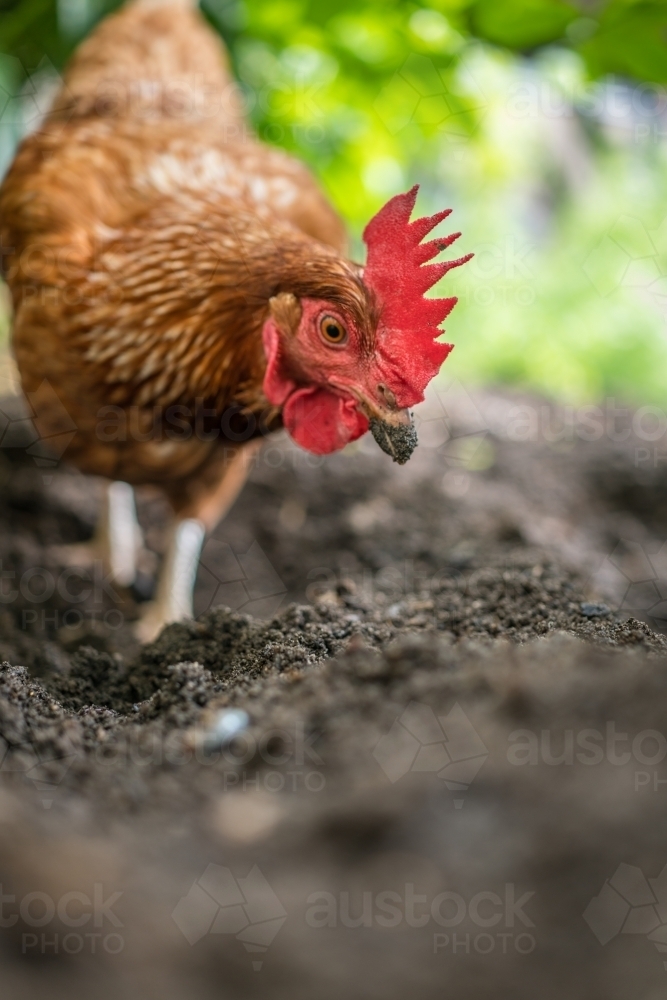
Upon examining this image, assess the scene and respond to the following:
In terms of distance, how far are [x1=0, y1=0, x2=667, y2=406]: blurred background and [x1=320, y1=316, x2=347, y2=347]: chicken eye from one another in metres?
2.19

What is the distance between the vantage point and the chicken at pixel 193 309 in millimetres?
2096

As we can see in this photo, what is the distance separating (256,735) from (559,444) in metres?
3.35

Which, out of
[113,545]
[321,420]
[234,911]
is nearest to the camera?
[234,911]

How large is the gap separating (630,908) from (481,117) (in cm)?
435

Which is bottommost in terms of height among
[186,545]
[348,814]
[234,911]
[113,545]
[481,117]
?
[113,545]

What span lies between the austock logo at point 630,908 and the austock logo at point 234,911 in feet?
1.27

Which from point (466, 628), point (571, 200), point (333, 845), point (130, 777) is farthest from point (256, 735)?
point (571, 200)

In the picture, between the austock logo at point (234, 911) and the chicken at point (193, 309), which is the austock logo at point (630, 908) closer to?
the austock logo at point (234, 911)

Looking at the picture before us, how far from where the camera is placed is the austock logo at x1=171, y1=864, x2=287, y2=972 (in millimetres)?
1004

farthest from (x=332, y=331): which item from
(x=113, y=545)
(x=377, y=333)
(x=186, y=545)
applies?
(x=113, y=545)

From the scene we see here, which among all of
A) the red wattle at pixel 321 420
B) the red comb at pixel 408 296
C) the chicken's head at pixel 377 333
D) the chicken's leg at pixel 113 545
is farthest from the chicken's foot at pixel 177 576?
the red comb at pixel 408 296

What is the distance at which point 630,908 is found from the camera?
41.2 inches

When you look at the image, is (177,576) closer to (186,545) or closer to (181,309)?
(186,545)

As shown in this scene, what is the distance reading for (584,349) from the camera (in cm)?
619
